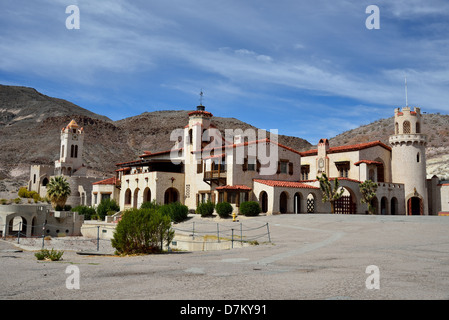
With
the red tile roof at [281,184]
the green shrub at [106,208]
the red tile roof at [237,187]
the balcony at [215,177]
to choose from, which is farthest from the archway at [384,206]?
the green shrub at [106,208]

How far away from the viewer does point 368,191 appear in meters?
41.2

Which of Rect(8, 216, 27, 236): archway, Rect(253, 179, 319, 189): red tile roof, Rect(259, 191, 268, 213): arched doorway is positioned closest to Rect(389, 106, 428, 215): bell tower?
Rect(253, 179, 319, 189): red tile roof

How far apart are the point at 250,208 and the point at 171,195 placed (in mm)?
15235

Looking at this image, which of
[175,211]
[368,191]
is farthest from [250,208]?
[368,191]

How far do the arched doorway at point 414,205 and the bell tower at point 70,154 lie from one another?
6048 centimetres

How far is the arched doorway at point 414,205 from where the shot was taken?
4490 centimetres

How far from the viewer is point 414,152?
149 feet

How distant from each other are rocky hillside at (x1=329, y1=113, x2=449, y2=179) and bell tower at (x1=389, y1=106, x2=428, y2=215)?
18.6 m

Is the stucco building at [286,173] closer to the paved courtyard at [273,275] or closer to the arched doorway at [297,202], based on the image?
the arched doorway at [297,202]

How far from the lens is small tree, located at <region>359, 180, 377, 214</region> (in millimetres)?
40938

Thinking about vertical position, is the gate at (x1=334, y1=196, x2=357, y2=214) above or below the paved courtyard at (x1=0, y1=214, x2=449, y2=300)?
above

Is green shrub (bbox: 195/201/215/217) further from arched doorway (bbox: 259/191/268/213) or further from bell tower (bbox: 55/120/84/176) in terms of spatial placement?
bell tower (bbox: 55/120/84/176)

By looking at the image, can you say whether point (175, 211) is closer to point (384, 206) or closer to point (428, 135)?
point (384, 206)
